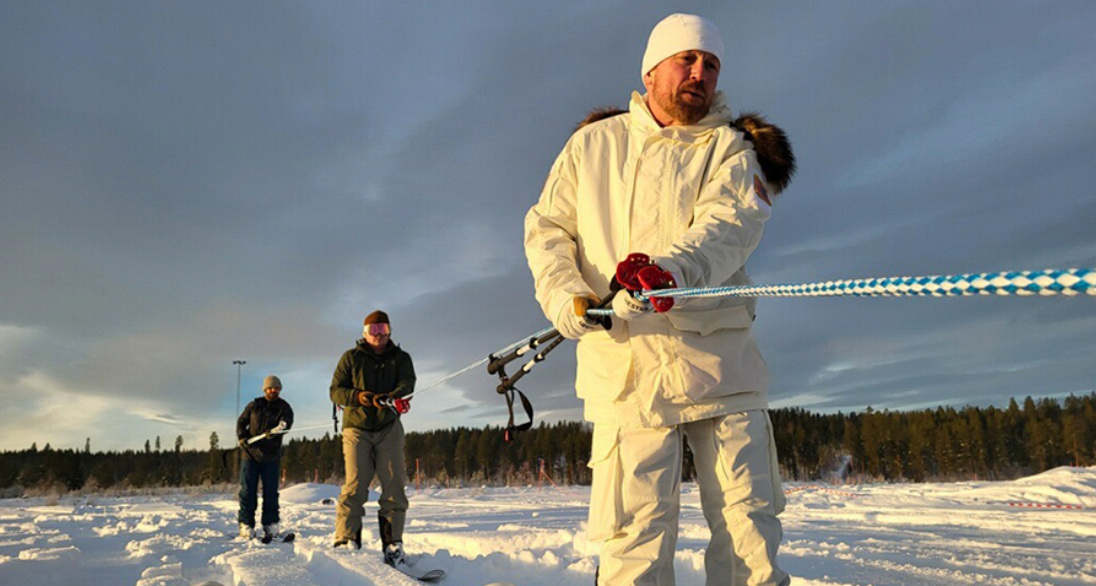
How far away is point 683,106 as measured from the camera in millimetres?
2766

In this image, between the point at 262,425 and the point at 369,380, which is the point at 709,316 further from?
the point at 262,425

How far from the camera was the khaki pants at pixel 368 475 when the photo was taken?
642cm

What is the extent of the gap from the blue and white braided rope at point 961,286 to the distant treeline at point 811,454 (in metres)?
50.1

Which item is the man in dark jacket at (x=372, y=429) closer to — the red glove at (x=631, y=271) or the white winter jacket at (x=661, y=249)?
the white winter jacket at (x=661, y=249)

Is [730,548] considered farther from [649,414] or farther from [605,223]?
[605,223]

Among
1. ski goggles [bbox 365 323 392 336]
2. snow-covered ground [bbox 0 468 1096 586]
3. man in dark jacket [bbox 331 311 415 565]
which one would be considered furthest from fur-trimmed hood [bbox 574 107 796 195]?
ski goggles [bbox 365 323 392 336]

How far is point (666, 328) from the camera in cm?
253

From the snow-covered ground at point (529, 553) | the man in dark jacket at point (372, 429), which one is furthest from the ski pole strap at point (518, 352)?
the man in dark jacket at point (372, 429)

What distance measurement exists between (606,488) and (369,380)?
4.66m

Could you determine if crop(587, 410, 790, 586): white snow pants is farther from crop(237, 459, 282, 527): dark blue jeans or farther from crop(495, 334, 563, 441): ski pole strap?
crop(237, 459, 282, 527): dark blue jeans

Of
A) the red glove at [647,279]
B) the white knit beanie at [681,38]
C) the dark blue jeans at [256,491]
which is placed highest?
the white knit beanie at [681,38]

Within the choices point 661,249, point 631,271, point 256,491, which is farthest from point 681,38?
point 256,491

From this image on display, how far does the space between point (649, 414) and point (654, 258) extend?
580mm

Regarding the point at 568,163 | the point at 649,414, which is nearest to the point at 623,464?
the point at 649,414
